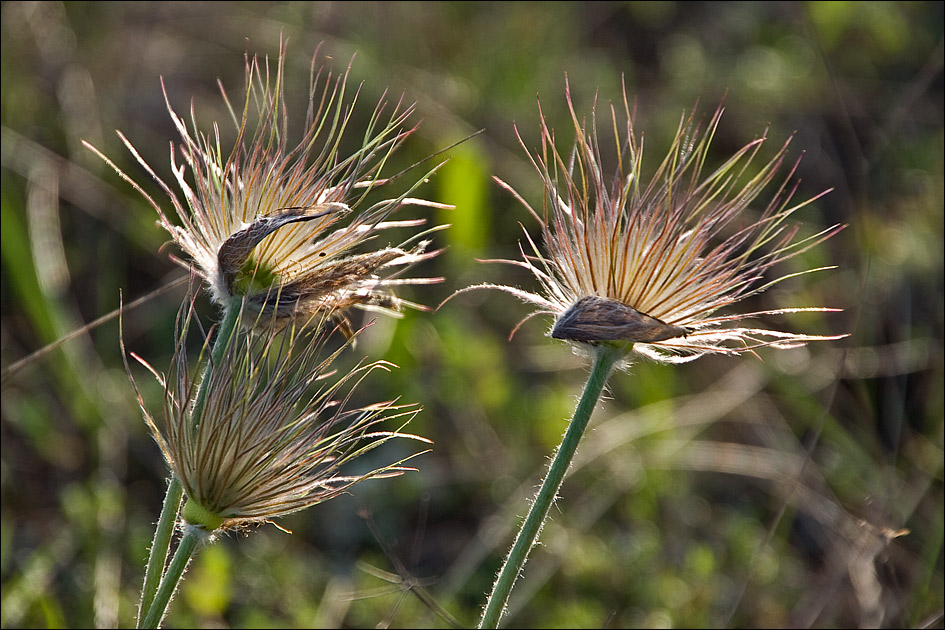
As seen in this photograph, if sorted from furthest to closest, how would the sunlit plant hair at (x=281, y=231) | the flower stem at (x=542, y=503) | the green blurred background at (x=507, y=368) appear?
1. the green blurred background at (x=507, y=368)
2. the sunlit plant hair at (x=281, y=231)
3. the flower stem at (x=542, y=503)

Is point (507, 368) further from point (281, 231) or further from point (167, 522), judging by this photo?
point (167, 522)

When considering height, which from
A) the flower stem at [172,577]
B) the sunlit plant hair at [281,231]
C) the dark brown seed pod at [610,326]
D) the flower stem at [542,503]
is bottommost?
the flower stem at [172,577]

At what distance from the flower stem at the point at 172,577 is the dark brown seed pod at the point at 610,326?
631 mm

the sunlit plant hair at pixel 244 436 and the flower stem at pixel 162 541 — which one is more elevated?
the sunlit plant hair at pixel 244 436

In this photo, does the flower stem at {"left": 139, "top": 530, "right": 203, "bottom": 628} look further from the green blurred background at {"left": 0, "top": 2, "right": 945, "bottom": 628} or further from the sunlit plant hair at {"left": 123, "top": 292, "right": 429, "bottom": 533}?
the green blurred background at {"left": 0, "top": 2, "right": 945, "bottom": 628}

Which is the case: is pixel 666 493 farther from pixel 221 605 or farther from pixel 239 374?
pixel 239 374

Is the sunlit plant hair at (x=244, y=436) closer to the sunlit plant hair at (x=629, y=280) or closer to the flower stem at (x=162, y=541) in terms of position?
the flower stem at (x=162, y=541)

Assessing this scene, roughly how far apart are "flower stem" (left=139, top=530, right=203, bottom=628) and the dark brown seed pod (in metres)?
0.63

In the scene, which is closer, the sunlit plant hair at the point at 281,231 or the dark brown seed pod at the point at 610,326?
the dark brown seed pod at the point at 610,326

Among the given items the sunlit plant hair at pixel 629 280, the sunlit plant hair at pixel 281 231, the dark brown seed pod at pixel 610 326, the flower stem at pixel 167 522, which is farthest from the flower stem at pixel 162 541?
the dark brown seed pod at pixel 610 326

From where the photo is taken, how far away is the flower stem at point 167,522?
1.44 m

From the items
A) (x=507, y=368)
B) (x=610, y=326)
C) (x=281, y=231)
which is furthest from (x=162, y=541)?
(x=507, y=368)

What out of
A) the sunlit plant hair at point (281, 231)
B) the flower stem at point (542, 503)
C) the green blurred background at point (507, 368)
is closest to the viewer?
the flower stem at point (542, 503)

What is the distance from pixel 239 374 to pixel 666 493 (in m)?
2.20
